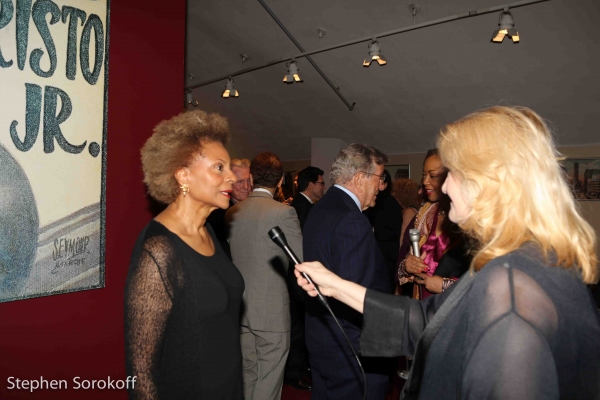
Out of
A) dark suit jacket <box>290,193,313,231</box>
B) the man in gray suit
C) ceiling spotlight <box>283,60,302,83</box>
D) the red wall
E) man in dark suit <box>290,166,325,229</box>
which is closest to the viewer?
the red wall

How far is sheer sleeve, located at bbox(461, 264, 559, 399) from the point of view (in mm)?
981

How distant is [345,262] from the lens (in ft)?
8.27

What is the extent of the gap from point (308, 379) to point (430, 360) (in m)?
3.37

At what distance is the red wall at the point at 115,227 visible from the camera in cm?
212

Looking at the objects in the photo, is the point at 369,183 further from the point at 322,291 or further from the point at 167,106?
the point at 167,106

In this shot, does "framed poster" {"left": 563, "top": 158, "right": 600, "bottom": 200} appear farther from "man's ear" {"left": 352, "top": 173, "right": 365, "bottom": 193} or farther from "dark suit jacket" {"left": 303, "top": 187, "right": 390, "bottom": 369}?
"dark suit jacket" {"left": 303, "top": 187, "right": 390, "bottom": 369}

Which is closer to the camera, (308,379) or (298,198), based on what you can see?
(308,379)

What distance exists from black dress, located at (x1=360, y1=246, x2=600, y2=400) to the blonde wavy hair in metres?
0.05

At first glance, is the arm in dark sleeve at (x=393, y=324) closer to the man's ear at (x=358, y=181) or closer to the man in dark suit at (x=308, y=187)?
the man's ear at (x=358, y=181)

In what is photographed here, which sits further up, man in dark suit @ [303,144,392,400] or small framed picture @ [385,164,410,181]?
small framed picture @ [385,164,410,181]

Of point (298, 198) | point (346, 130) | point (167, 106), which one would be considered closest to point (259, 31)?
point (346, 130)

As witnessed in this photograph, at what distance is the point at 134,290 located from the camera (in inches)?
62.1

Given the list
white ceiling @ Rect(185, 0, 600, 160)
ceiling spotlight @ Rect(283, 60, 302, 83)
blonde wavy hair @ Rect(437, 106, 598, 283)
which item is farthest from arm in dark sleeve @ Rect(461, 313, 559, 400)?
ceiling spotlight @ Rect(283, 60, 302, 83)

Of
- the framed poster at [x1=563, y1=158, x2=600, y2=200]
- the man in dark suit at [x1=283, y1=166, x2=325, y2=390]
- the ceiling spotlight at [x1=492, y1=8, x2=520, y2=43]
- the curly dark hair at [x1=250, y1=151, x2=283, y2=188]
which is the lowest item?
the man in dark suit at [x1=283, y1=166, x2=325, y2=390]
